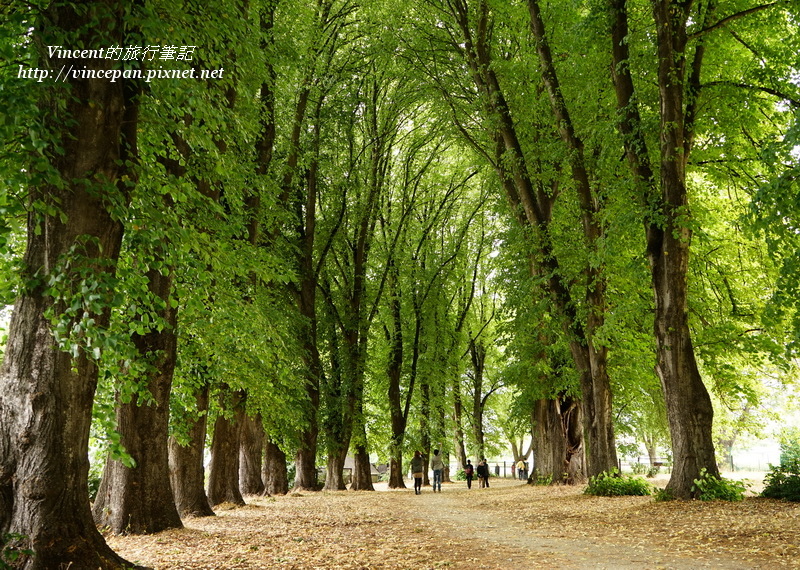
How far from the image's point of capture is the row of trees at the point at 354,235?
16.2 feet

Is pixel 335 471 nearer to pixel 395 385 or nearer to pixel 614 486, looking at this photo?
pixel 395 385

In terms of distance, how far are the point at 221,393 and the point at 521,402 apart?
12673 mm

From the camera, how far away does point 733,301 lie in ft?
50.2

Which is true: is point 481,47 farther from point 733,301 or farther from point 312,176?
point 733,301

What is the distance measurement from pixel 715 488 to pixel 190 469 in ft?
30.9

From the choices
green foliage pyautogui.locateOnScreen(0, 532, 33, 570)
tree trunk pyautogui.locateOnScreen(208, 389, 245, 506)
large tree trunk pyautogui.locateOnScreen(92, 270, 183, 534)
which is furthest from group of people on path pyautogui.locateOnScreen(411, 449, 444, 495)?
green foliage pyautogui.locateOnScreen(0, 532, 33, 570)

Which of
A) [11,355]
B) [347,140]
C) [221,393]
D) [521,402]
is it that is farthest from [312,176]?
[11,355]

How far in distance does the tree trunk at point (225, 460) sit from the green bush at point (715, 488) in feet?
32.2

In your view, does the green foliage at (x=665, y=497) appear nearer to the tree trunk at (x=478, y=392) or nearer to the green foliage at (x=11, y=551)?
the green foliage at (x=11, y=551)

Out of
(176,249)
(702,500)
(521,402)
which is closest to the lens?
(176,249)

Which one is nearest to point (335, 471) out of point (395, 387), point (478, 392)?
point (395, 387)

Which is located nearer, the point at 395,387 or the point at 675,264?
the point at 675,264

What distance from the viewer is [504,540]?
8.51 m

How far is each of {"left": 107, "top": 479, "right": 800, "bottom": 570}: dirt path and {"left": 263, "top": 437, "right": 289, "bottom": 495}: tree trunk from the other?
796 cm
